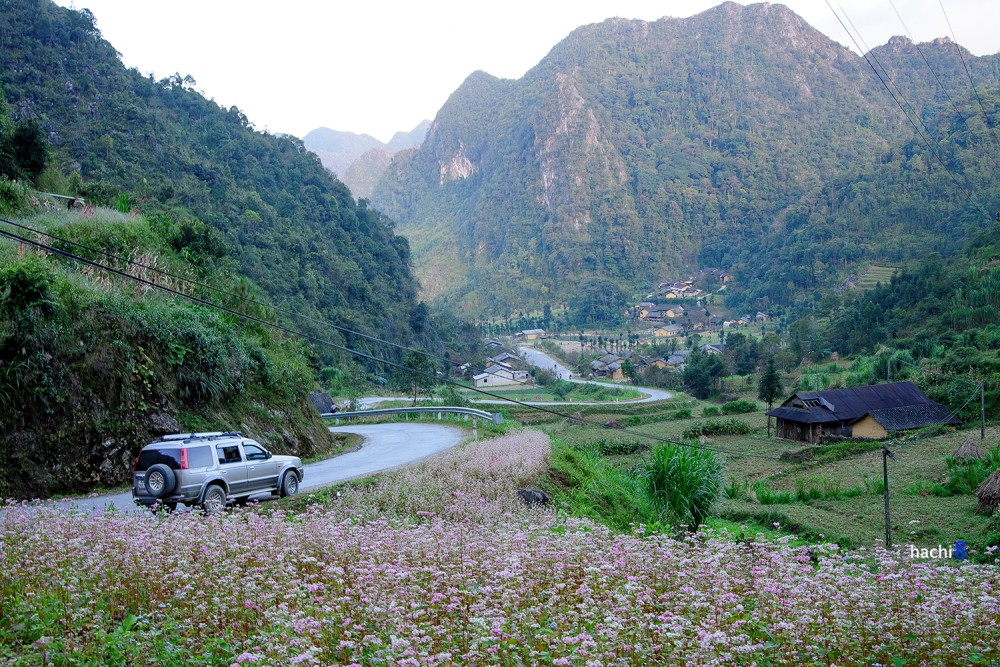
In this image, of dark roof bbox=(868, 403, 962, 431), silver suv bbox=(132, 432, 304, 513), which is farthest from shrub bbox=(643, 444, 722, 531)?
dark roof bbox=(868, 403, 962, 431)

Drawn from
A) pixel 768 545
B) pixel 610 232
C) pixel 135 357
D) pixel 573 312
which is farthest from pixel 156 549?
pixel 610 232

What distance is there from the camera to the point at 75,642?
5.21 meters

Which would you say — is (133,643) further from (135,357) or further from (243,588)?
(135,357)

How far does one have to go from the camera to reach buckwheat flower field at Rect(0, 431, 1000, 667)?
4934 mm

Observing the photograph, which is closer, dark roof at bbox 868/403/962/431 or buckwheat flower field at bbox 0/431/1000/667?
buckwheat flower field at bbox 0/431/1000/667

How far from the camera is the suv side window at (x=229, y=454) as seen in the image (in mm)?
11172

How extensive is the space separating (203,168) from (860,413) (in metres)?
51.7

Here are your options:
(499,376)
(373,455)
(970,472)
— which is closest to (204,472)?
(373,455)

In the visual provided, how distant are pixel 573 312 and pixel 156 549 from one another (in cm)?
13848

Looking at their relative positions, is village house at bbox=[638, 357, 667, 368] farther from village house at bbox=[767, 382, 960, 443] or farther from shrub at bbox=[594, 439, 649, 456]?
shrub at bbox=[594, 439, 649, 456]

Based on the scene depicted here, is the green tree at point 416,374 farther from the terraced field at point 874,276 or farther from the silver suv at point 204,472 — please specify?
the terraced field at point 874,276

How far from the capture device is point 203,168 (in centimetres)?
5822

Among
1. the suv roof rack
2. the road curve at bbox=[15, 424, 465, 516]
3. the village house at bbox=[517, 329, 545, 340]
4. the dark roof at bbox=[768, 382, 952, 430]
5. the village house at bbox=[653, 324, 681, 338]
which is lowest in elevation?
the dark roof at bbox=[768, 382, 952, 430]

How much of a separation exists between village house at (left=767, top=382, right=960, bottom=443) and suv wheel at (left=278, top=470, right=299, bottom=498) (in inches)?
1329
